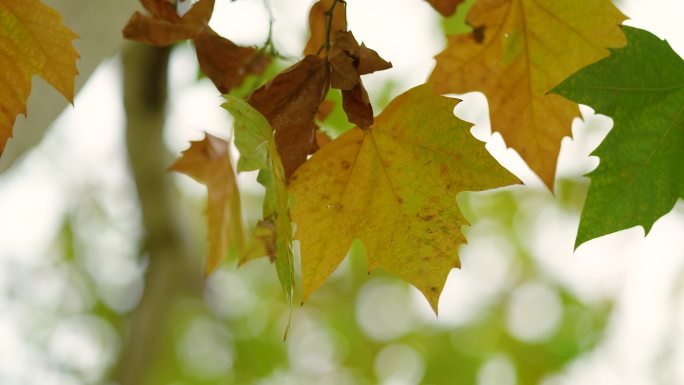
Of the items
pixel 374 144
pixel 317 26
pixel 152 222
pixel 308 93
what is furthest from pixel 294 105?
pixel 152 222

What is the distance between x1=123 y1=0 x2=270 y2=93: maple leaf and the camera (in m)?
0.76

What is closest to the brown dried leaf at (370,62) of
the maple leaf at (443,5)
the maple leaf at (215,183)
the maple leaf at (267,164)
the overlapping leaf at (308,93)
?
the overlapping leaf at (308,93)

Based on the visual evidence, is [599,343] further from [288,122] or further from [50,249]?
[288,122]

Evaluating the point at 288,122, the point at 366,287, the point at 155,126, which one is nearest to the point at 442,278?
the point at 288,122

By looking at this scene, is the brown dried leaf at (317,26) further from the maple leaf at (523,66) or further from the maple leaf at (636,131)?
the maple leaf at (636,131)

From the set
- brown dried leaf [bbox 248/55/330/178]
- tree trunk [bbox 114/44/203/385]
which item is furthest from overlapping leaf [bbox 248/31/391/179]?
tree trunk [bbox 114/44/203/385]

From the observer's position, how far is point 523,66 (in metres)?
0.94

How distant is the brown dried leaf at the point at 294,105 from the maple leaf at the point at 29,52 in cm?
20

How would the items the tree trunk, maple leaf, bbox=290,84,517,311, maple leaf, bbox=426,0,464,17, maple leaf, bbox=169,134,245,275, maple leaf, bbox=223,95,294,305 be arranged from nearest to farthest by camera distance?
maple leaf, bbox=223,95,294,305
maple leaf, bbox=290,84,517,311
maple leaf, bbox=426,0,464,17
maple leaf, bbox=169,134,245,275
the tree trunk

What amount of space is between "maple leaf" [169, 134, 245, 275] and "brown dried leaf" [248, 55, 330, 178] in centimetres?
37

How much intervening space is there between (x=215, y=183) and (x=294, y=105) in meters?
0.40

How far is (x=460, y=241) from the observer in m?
0.72

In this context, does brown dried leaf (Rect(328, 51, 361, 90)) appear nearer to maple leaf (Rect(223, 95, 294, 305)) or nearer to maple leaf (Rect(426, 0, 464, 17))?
maple leaf (Rect(223, 95, 294, 305))

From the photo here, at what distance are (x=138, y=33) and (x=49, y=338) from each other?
16.9 ft
